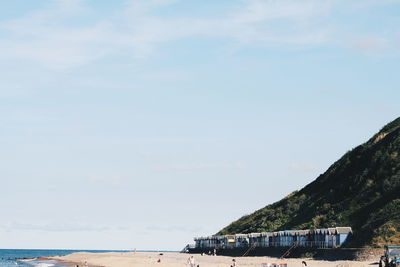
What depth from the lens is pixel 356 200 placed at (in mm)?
139750

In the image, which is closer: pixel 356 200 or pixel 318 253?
pixel 318 253

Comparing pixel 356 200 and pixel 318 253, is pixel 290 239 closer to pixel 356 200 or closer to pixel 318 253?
pixel 318 253

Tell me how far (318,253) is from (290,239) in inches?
704

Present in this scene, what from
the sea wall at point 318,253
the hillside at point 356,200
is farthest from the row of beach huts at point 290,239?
the hillside at point 356,200

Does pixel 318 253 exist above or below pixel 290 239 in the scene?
below

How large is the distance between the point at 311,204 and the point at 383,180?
1110 inches

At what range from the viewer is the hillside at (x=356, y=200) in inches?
4435

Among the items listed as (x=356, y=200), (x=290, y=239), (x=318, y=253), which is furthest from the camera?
(x=356, y=200)

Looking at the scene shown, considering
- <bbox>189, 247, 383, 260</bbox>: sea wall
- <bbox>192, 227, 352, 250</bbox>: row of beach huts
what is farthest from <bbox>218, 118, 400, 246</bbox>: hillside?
<bbox>189, 247, 383, 260</bbox>: sea wall

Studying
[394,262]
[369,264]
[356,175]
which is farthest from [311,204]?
[394,262]

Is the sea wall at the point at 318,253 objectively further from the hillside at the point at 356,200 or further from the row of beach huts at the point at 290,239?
the hillside at the point at 356,200

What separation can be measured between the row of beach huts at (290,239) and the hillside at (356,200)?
3.27m

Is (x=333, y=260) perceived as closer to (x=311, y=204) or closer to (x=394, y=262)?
A: (x=394, y=262)

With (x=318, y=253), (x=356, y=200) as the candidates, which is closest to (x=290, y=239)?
(x=318, y=253)
